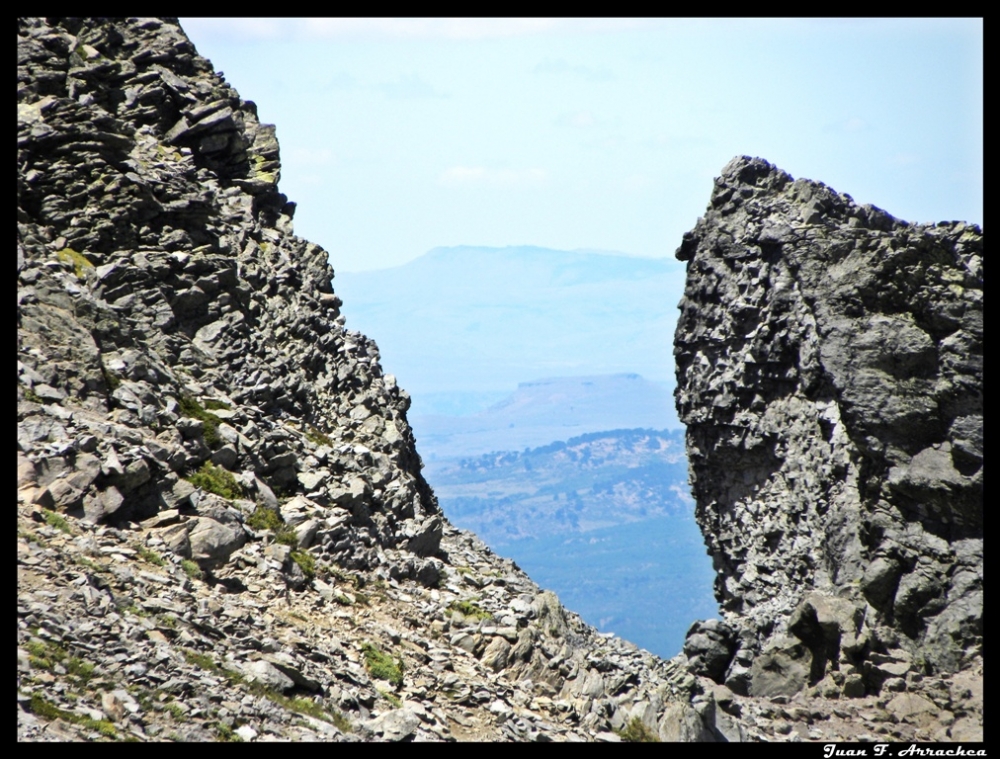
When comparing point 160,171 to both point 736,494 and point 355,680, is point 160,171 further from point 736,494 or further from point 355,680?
point 736,494

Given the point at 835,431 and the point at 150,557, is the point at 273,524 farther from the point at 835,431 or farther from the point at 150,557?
the point at 835,431

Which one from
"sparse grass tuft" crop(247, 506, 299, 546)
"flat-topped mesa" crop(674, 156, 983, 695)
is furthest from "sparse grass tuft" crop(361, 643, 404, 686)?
"flat-topped mesa" crop(674, 156, 983, 695)

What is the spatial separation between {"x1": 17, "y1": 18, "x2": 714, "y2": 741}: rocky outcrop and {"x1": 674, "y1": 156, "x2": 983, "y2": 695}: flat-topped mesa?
9.01m

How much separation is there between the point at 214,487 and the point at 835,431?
87.5 feet

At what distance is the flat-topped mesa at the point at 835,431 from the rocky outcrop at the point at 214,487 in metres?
9.01

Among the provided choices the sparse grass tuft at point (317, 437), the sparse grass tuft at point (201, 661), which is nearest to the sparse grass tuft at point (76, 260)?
the sparse grass tuft at point (317, 437)

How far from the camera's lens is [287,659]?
2852 centimetres

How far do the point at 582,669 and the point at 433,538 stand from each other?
932cm

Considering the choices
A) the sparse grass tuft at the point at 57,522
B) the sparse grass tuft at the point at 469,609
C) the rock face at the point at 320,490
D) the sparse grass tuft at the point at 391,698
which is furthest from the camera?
the sparse grass tuft at the point at 469,609

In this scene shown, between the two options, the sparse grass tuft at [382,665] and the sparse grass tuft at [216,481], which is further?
the sparse grass tuft at [216,481]

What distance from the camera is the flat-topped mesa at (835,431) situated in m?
40.7

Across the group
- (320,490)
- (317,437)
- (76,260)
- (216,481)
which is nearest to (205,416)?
(216,481)

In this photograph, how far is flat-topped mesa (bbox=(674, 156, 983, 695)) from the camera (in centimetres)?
4069

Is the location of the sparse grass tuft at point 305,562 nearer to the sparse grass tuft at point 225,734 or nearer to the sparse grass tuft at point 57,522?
the sparse grass tuft at point 57,522
